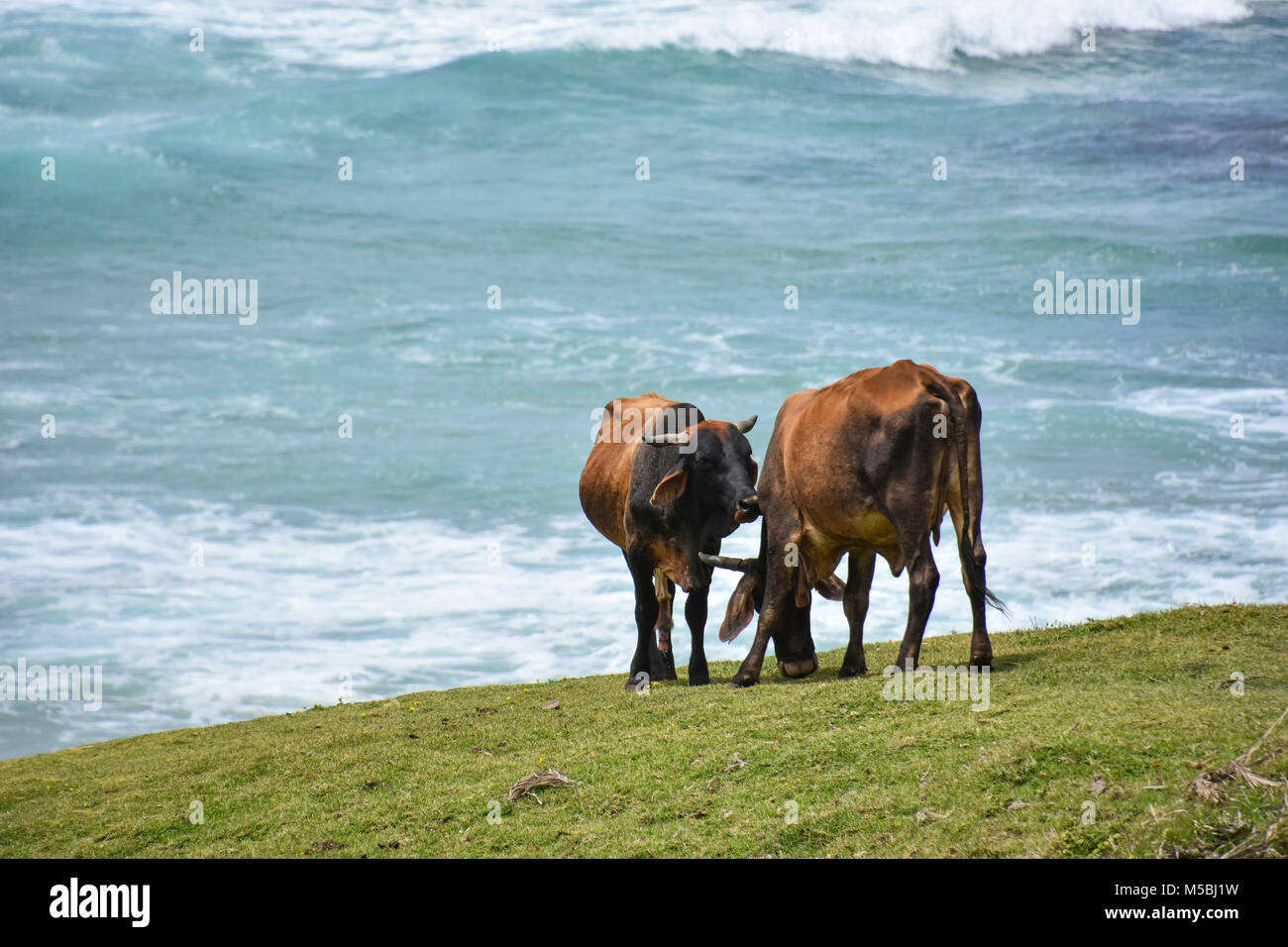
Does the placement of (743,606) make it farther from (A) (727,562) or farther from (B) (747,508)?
(B) (747,508)

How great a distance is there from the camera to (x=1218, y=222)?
46.5 metres

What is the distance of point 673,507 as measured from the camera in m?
11.7

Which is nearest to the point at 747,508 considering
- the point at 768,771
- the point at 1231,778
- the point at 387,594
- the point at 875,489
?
the point at 875,489

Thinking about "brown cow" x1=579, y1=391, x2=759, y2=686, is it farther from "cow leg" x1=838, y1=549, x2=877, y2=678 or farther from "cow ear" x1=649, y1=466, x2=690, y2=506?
"cow leg" x1=838, y1=549, x2=877, y2=678

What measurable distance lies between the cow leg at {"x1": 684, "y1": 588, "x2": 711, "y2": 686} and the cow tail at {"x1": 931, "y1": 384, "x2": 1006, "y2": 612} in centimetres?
248

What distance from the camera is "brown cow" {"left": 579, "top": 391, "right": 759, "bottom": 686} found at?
1161cm

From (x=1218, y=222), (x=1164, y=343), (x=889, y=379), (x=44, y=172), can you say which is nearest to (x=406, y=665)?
(x=889, y=379)

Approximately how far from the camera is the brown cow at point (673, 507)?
1161 cm

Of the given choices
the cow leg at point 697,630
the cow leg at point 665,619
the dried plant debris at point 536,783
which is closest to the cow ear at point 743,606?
the cow leg at point 697,630

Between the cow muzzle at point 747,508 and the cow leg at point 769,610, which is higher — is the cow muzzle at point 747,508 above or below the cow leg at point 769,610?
above

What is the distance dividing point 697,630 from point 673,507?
3.71ft

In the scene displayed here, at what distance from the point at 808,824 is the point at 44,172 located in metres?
45.8

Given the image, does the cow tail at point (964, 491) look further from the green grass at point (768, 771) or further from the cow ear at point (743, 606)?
the cow ear at point (743, 606)

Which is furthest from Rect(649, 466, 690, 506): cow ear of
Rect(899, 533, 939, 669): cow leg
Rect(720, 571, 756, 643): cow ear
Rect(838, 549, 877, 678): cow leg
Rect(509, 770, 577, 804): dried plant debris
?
Rect(509, 770, 577, 804): dried plant debris
